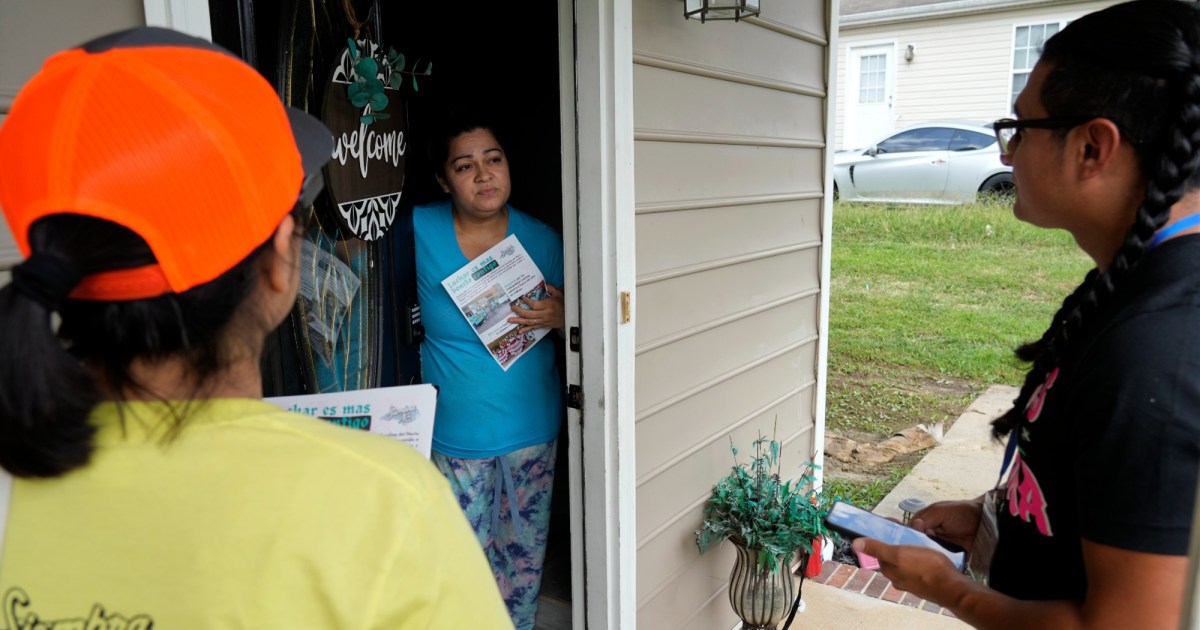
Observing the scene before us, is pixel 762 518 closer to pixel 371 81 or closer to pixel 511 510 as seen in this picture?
pixel 511 510

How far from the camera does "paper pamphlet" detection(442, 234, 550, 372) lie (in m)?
2.29

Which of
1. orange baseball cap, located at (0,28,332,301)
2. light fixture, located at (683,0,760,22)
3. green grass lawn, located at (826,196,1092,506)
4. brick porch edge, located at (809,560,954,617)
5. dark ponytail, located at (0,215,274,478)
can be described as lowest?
brick porch edge, located at (809,560,954,617)

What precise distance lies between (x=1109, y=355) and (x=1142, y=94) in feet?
1.10

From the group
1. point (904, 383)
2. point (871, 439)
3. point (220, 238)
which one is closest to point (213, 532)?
point (220, 238)

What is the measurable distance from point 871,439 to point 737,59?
3142 mm

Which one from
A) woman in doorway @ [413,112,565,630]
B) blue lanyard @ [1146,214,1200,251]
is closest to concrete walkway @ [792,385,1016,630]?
blue lanyard @ [1146,214,1200,251]

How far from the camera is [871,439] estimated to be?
5.04 metres

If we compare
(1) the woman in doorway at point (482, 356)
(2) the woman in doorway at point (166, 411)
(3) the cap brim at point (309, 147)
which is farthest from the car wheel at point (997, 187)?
(2) the woman in doorway at point (166, 411)

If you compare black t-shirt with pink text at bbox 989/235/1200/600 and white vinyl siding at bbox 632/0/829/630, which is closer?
black t-shirt with pink text at bbox 989/235/1200/600

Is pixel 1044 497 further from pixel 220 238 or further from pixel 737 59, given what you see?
pixel 737 59

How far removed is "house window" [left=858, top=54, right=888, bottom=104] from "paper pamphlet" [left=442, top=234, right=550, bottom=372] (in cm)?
1348

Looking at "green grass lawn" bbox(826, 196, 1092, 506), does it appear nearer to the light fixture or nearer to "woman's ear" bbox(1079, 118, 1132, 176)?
the light fixture

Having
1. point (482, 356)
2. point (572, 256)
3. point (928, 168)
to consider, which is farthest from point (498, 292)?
point (928, 168)

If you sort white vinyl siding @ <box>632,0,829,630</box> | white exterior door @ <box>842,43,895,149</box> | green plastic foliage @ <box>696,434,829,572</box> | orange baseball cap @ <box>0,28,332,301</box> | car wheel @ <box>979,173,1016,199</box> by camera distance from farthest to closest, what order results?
white exterior door @ <box>842,43,895,149</box>
car wheel @ <box>979,173,1016,199</box>
green plastic foliage @ <box>696,434,829,572</box>
white vinyl siding @ <box>632,0,829,630</box>
orange baseball cap @ <box>0,28,332,301</box>
